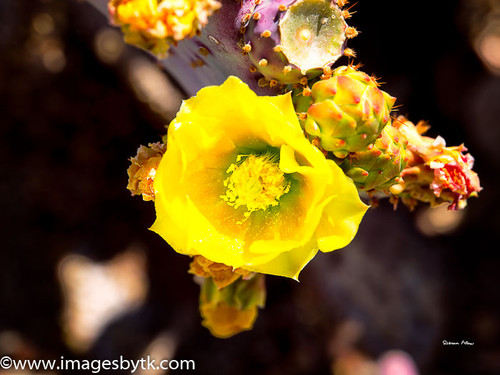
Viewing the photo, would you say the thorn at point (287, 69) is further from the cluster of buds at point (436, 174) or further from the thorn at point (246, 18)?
the cluster of buds at point (436, 174)

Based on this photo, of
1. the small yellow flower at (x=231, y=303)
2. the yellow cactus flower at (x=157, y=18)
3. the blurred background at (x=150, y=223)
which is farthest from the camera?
the blurred background at (x=150, y=223)

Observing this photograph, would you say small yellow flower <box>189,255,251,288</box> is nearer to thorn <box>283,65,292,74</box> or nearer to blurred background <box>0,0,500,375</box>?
thorn <box>283,65,292,74</box>

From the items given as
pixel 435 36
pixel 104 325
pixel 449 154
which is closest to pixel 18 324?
pixel 104 325

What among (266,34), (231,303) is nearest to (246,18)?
(266,34)

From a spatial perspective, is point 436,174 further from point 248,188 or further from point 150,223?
point 150,223

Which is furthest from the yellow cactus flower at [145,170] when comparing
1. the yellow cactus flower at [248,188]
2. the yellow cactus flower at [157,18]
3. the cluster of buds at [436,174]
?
the cluster of buds at [436,174]

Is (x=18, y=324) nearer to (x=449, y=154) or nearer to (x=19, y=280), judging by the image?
(x=19, y=280)
